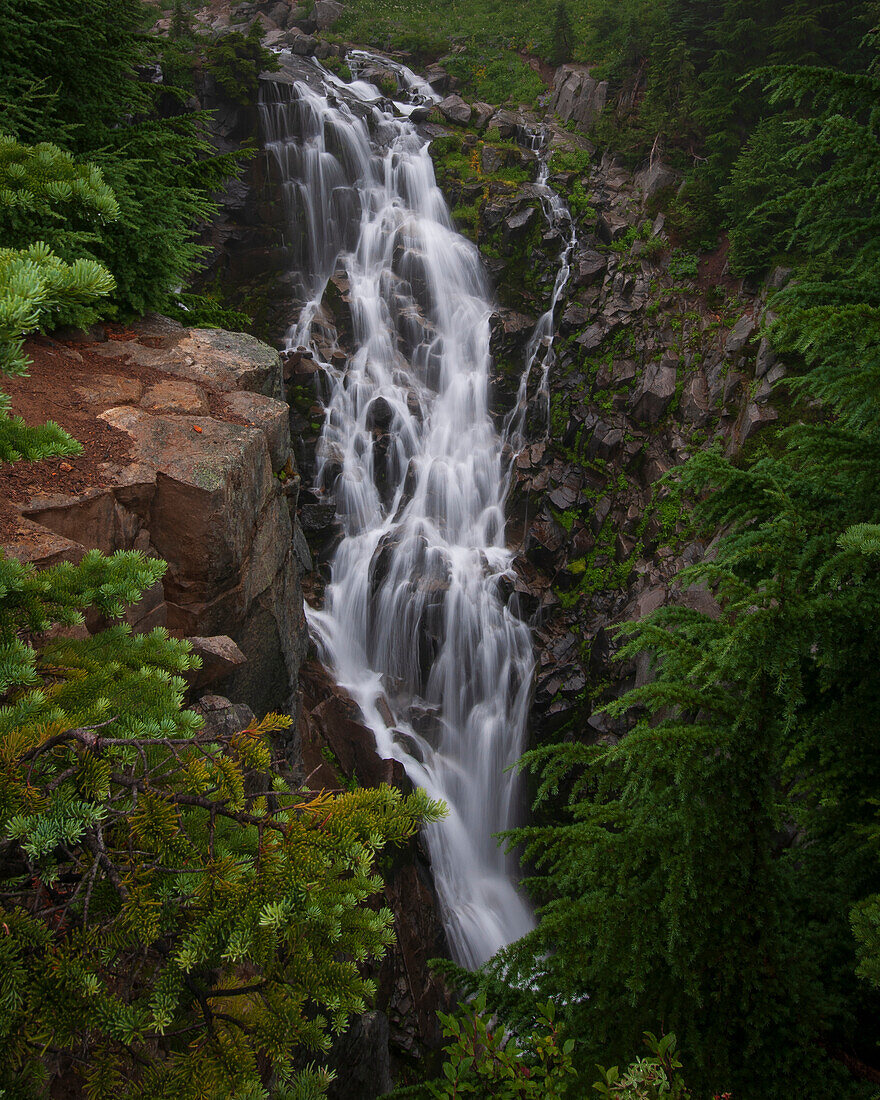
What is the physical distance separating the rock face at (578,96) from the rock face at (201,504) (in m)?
21.3

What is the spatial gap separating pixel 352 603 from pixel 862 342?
39.6 ft

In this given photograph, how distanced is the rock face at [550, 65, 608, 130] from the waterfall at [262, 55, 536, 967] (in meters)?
6.45

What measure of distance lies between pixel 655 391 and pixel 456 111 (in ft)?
53.6

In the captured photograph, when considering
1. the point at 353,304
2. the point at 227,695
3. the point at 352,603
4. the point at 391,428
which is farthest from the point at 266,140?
the point at 227,695

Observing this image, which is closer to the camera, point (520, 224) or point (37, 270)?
point (37, 270)

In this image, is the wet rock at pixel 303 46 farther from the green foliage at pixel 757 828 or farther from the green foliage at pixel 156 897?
the green foliage at pixel 156 897

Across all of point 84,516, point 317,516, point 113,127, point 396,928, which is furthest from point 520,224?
point 396,928

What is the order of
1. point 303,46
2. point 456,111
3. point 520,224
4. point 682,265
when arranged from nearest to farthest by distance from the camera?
point 682,265, point 520,224, point 456,111, point 303,46

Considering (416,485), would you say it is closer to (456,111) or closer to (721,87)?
(721,87)

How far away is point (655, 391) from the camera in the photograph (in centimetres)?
1489

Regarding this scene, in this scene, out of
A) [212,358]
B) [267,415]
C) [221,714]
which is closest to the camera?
[221,714]

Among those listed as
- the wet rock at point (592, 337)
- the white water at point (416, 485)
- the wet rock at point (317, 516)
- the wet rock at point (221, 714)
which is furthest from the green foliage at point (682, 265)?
the wet rock at point (221, 714)

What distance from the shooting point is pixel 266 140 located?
19516mm

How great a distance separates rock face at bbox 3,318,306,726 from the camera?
229 inches
